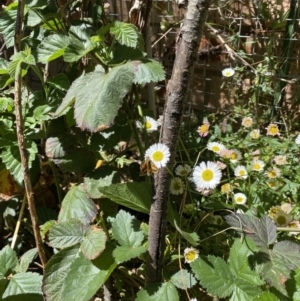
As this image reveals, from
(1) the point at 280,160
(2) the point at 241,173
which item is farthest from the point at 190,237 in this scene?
(1) the point at 280,160

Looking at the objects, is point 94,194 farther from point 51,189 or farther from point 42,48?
point 51,189

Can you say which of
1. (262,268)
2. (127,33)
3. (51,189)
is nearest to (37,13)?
(127,33)

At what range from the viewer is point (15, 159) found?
1374 millimetres

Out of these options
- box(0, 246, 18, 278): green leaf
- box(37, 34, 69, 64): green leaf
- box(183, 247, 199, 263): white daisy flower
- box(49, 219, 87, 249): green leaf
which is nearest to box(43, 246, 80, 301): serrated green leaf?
box(49, 219, 87, 249): green leaf

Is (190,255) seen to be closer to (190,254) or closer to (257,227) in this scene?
(190,254)

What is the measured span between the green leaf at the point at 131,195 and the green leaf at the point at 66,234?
0.14m

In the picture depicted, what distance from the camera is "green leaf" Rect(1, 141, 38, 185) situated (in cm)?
136

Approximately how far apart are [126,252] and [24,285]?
32 centimetres

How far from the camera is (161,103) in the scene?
2.37m

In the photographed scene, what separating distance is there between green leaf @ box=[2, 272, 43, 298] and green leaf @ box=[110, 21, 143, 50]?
640 millimetres

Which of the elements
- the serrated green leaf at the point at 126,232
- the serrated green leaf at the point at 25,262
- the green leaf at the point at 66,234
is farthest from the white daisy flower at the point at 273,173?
the serrated green leaf at the point at 25,262

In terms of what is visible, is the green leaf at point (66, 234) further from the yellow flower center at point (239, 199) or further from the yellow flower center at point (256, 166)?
the yellow flower center at point (256, 166)

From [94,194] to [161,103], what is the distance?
1148 millimetres

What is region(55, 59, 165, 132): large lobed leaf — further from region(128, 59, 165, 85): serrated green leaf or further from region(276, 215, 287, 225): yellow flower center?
region(276, 215, 287, 225): yellow flower center
